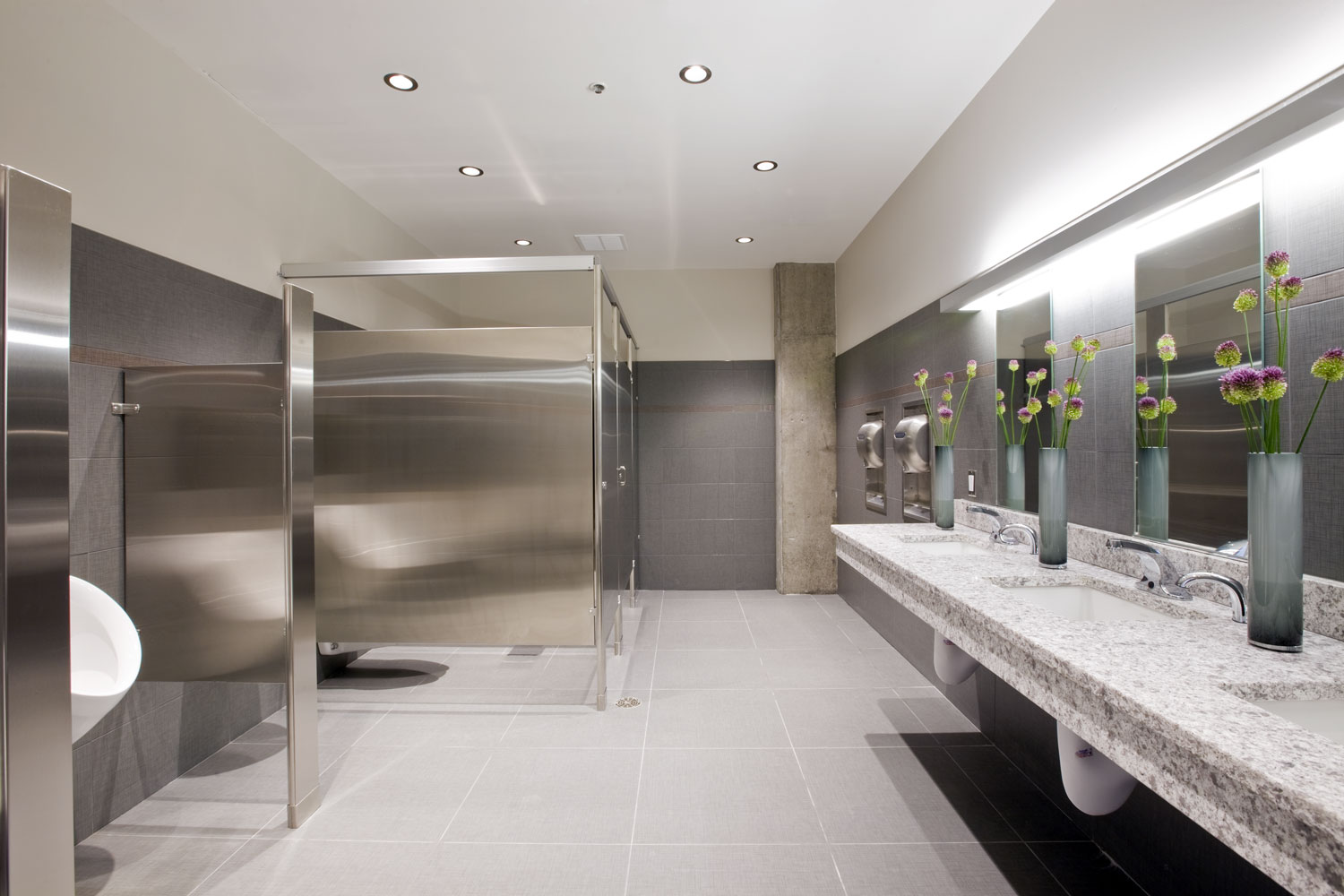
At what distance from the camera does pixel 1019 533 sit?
2066 millimetres

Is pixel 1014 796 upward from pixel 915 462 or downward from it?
downward

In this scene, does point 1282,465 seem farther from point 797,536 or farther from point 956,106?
point 797,536

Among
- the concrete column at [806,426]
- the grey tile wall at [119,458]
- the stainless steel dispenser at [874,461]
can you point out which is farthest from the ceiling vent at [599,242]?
the grey tile wall at [119,458]

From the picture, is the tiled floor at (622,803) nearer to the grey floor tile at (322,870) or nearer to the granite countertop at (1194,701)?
the grey floor tile at (322,870)

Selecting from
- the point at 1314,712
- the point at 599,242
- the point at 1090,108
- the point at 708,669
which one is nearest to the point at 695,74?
the point at 1090,108

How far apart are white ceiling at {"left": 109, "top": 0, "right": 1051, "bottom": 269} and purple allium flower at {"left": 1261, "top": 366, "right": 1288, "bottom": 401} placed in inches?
66.0

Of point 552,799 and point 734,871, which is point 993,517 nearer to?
point 734,871

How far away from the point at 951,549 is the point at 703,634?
1932mm

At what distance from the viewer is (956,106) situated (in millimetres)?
2619

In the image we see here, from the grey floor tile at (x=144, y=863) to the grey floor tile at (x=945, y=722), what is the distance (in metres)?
2.58

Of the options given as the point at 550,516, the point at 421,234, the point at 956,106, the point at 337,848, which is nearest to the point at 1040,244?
the point at 956,106

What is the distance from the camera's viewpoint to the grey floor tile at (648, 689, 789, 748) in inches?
94.7

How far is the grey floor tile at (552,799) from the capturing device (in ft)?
6.05

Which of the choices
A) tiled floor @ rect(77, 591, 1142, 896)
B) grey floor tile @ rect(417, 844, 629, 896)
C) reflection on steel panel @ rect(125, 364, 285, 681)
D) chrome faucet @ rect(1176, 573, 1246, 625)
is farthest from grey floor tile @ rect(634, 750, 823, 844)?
reflection on steel panel @ rect(125, 364, 285, 681)
